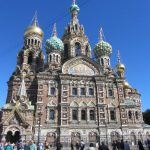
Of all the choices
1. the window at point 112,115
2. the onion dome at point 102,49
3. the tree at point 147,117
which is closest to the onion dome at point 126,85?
the onion dome at point 102,49

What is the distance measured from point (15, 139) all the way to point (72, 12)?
25134mm

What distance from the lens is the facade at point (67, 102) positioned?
1145 inches

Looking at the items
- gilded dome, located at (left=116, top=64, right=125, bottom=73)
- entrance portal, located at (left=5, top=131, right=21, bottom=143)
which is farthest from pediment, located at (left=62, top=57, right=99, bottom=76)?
entrance portal, located at (left=5, top=131, right=21, bottom=143)

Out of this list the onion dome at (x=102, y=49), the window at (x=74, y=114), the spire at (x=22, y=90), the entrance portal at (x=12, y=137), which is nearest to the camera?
the entrance portal at (x=12, y=137)

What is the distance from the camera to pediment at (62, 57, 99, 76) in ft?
109

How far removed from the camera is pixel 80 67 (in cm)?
3400

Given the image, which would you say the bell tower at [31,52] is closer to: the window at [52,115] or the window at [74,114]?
the window at [52,115]

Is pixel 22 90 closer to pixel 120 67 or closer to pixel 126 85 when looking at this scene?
pixel 126 85

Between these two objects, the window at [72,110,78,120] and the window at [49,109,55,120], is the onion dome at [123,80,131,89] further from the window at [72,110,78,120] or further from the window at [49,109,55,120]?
the window at [49,109,55,120]

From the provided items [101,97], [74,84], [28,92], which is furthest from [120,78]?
[28,92]

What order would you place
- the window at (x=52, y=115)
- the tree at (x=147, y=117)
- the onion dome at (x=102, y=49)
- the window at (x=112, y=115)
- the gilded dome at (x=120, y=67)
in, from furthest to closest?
the tree at (x=147, y=117), the gilded dome at (x=120, y=67), the onion dome at (x=102, y=49), the window at (x=112, y=115), the window at (x=52, y=115)

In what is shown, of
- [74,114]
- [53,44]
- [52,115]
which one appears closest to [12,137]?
[52,115]

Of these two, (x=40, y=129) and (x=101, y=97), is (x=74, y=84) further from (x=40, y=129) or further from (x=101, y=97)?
(x=40, y=129)

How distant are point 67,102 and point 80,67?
5985 mm
